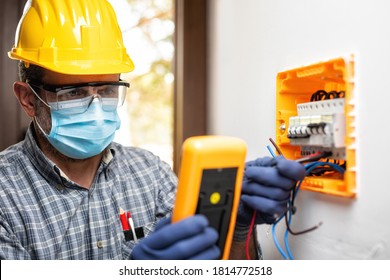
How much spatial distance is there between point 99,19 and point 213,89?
0.52m

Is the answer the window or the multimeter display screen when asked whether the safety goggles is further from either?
the window

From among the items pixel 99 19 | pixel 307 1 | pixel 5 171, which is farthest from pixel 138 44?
pixel 307 1

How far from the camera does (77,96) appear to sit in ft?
3.68

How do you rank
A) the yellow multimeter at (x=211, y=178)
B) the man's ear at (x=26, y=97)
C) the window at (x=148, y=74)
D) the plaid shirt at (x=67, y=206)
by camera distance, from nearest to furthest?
the yellow multimeter at (x=211, y=178) < the plaid shirt at (x=67, y=206) < the man's ear at (x=26, y=97) < the window at (x=148, y=74)

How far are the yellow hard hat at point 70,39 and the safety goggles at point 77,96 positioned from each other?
54 mm

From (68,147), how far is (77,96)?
152 millimetres

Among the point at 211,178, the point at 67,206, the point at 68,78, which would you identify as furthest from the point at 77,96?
the point at 211,178

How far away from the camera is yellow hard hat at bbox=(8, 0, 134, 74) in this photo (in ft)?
3.55

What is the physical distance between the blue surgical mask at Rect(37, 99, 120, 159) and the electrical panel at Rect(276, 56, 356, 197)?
19.7 inches

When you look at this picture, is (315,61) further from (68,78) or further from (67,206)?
(67,206)

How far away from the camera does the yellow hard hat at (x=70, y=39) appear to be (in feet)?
3.55

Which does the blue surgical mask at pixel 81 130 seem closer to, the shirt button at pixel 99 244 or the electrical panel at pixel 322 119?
the shirt button at pixel 99 244

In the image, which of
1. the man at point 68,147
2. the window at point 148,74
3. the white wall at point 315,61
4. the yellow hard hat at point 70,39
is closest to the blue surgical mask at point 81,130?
the man at point 68,147

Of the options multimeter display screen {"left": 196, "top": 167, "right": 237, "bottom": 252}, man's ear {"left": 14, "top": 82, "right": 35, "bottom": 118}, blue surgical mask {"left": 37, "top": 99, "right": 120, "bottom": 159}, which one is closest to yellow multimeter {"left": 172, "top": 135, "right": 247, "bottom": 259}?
multimeter display screen {"left": 196, "top": 167, "right": 237, "bottom": 252}
